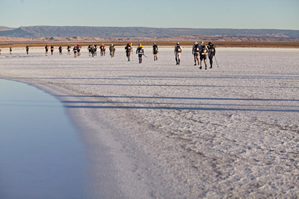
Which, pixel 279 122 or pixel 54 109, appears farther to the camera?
pixel 54 109

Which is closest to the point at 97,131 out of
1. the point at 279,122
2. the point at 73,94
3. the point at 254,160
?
the point at 254,160

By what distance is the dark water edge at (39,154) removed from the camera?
469 centimetres

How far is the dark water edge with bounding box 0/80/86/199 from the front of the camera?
15.4 ft

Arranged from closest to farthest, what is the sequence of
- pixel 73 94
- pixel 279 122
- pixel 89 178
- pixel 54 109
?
pixel 89 178
pixel 279 122
pixel 54 109
pixel 73 94

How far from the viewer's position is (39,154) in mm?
6184

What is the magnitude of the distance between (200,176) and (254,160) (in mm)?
1117

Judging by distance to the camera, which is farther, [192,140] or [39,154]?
[192,140]

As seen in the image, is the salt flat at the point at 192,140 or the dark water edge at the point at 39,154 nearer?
the dark water edge at the point at 39,154

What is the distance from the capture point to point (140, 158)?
5.97m

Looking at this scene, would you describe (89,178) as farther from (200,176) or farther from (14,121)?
(14,121)

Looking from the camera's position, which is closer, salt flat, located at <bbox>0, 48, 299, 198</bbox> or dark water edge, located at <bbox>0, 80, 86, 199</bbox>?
dark water edge, located at <bbox>0, 80, 86, 199</bbox>

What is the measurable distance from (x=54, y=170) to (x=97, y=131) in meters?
2.49

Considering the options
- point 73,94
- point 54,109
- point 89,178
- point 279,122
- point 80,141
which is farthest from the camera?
point 73,94

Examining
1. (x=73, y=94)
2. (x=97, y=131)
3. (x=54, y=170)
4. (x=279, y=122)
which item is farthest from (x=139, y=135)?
(x=73, y=94)
